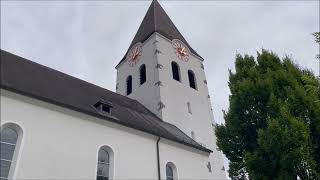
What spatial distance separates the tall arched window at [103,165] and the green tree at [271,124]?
15.5 feet

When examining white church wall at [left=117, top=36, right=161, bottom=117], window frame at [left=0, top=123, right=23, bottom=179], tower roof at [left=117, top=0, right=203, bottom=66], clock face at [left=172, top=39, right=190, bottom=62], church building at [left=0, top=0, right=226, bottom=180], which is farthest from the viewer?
tower roof at [left=117, top=0, right=203, bottom=66]

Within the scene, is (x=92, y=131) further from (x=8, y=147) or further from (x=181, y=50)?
(x=181, y=50)

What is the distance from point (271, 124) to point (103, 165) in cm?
668

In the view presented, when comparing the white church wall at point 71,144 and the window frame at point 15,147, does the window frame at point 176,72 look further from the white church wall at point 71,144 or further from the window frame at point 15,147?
the window frame at point 15,147

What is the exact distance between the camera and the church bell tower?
22.0 m

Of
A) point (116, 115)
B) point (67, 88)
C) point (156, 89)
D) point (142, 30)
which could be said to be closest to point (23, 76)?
point (67, 88)

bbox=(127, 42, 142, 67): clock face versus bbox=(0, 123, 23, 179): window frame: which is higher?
bbox=(127, 42, 142, 67): clock face

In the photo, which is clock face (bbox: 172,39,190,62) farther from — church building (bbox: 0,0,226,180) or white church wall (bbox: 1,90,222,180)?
white church wall (bbox: 1,90,222,180)

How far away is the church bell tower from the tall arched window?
836 cm

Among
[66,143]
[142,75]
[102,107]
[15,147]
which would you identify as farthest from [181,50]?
[15,147]

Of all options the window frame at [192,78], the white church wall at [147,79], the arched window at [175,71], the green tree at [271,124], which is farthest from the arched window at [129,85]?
the green tree at [271,124]

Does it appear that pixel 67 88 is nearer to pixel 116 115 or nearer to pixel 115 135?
pixel 116 115

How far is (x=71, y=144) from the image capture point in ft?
38.6

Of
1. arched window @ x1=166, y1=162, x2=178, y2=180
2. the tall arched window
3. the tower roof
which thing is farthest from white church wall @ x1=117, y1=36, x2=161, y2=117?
the tall arched window
